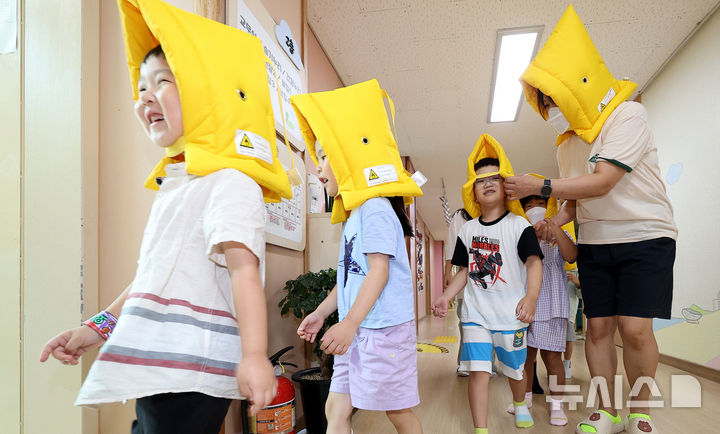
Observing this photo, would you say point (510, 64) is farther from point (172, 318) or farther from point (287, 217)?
point (172, 318)

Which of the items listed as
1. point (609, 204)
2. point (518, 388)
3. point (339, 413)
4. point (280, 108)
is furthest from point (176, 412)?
point (518, 388)

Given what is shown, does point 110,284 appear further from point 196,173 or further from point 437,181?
point 437,181

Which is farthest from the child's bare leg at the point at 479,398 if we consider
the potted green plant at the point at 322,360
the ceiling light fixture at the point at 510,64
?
the ceiling light fixture at the point at 510,64

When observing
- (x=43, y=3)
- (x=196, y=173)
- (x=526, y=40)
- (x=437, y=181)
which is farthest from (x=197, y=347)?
(x=437, y=181)

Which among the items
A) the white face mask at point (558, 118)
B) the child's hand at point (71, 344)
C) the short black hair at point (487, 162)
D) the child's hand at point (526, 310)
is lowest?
the child's hand at point (526, 310)

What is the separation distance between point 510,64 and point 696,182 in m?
1.76

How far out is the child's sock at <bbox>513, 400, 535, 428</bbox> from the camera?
212 cm

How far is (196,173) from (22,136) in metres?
0.84

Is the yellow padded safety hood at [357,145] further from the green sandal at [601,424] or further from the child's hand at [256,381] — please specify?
the green sandal at [601,424]

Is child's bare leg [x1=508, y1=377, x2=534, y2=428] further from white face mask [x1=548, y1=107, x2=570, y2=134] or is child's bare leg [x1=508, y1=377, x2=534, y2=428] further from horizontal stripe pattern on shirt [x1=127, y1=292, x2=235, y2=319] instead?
horizontal stripe pattern on shirt [x1=127, y1=292, x2=235, y2=319]

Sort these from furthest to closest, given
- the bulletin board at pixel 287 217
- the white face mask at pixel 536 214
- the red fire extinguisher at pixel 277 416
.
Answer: the white face mask at pixel 536 214 < the bulletin board at pixel 287 217 < the red fire extinguisher at pixel 277 416

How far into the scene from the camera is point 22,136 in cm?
134

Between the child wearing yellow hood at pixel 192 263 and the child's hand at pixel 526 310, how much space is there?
1.34 metres

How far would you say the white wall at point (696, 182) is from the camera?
3.34 meters
